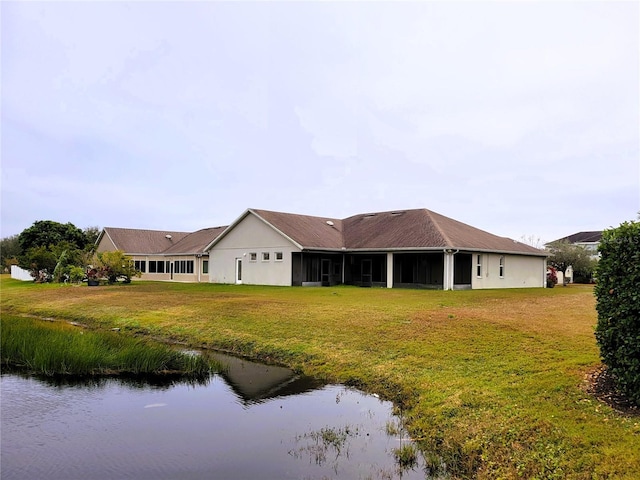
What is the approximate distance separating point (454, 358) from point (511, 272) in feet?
86.3

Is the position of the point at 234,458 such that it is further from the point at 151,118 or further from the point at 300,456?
the point at 151,118

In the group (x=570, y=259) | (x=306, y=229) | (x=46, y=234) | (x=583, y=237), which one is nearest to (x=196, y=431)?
(x=306, y=229)

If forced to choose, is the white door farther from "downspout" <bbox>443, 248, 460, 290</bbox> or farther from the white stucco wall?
the white stucco wall

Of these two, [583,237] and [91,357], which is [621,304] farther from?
[583,237]

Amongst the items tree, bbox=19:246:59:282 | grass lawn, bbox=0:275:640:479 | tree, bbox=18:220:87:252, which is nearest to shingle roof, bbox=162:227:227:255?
tree, bbox=19:246:59:282

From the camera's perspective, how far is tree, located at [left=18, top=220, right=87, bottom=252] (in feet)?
184

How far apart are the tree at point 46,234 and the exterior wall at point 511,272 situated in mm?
42388

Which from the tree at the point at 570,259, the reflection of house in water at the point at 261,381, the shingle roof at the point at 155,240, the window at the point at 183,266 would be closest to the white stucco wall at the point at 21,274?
the shingle roof at the point at 155,240

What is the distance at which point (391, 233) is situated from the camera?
34.3 meters

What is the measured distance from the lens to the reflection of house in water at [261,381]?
1070 centimetres

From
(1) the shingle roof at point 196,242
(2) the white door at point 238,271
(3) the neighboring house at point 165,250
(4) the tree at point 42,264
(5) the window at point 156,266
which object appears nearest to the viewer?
(2) the white door at point 238,271

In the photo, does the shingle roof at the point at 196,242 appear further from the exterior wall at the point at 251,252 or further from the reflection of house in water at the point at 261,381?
the reflection of house in water at the point at 261,381

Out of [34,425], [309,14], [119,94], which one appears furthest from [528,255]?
[34,425]

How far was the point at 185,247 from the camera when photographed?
45125 millimetres
